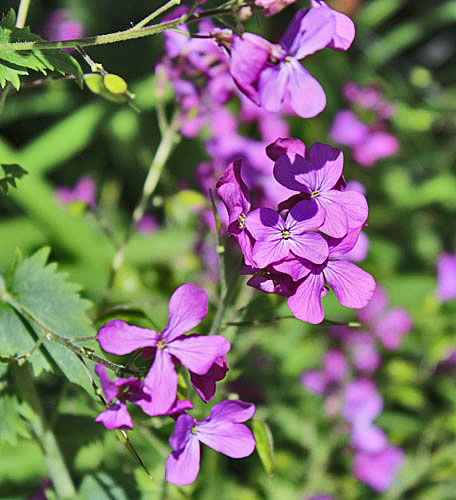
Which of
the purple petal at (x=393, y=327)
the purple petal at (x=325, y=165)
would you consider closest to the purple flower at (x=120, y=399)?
the purple petal at (x=325, y=165)

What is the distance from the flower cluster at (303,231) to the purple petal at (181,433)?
144mm

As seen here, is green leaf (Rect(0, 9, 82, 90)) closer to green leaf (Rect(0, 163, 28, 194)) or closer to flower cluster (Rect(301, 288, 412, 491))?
green leaf (Rect(0, 163, 28, 194))

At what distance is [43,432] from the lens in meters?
0.73

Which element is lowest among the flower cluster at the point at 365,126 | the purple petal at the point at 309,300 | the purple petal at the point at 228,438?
the flower cluster at the point at 365,126

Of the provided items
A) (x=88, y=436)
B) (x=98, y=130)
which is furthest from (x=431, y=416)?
(x=98, y=130)

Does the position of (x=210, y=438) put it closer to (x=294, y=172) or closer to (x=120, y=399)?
(x=120, y=399)

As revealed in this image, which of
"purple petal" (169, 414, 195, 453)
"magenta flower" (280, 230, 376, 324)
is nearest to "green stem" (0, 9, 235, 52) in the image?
"magenta flower" (280, 230, 376, 324)

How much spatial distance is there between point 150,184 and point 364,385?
0.89 meters

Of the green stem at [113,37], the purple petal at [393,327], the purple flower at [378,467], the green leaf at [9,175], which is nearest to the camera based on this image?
the green stem at [113,37]

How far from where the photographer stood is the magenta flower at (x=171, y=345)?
0.53m

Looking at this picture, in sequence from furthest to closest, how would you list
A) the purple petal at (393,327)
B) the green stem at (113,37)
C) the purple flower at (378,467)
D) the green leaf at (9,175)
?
the purple petal at (393,327), the purple flower at (378,467), the green leaf at (9,175), the green stem at (113,37)

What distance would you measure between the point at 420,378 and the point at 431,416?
0.32 ft

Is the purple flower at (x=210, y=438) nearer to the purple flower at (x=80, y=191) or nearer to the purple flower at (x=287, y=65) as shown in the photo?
the purple flower at (x=287, y=65)

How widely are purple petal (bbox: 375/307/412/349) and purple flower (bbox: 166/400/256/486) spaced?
107 centimetres
